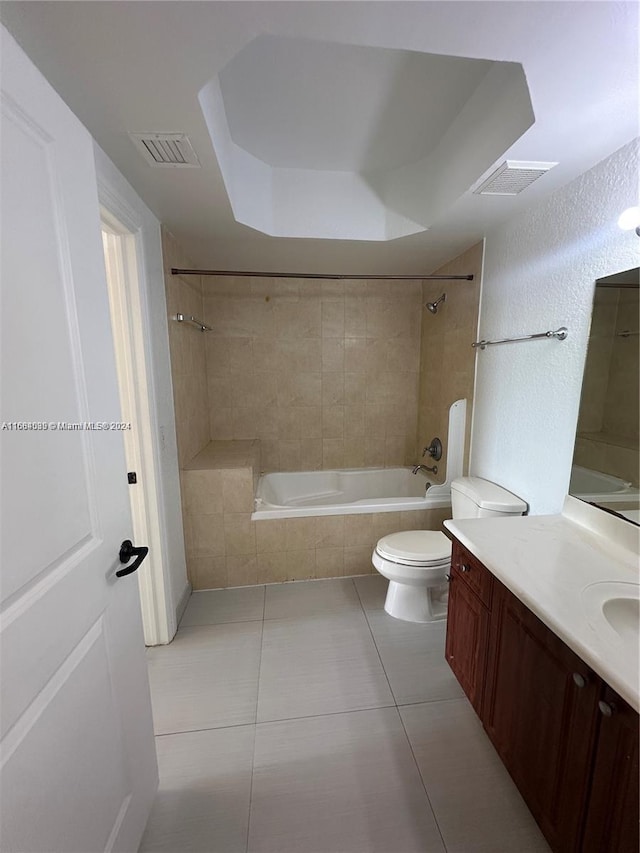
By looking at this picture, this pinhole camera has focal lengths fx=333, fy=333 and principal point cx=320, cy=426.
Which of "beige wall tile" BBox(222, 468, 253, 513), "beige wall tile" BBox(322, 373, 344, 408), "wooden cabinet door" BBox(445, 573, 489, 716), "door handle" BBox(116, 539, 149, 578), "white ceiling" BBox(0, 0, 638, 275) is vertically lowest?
"wooden cabinet door" BBox(445, 573, 489, 716)

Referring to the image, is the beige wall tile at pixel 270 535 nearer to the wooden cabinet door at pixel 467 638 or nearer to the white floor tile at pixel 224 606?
the white floor tile at pixel 224 606

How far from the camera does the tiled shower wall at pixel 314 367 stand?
9.47 feet

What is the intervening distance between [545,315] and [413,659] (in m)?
1.77

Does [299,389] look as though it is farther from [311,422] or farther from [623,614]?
[623,614]

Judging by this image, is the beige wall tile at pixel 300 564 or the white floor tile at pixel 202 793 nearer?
the white floor tile at pixel 202 793

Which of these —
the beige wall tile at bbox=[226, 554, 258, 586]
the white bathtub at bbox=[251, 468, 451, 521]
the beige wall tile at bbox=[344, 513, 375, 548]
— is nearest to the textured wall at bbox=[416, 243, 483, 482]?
the white bathtub at bbox=[251, 468, 451, 521]

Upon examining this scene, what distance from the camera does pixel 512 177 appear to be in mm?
1329

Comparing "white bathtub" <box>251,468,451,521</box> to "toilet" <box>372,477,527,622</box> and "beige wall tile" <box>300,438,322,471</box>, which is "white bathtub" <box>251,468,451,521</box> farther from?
"toilet" <box>372,477,527,622</box>

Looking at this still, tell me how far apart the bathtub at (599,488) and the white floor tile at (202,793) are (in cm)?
164

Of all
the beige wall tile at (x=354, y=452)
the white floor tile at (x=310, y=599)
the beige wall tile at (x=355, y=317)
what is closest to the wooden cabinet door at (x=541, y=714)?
the white floor tile at (x=310, y=599)

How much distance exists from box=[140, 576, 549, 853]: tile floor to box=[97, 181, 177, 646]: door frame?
0.27 metres

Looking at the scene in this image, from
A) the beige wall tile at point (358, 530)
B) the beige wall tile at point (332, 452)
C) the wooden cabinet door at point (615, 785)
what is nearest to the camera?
the wooden cabinet door at point (615, 785)

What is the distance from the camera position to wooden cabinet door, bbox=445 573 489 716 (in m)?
1.25

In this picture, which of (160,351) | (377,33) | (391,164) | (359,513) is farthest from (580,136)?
(359,513)
